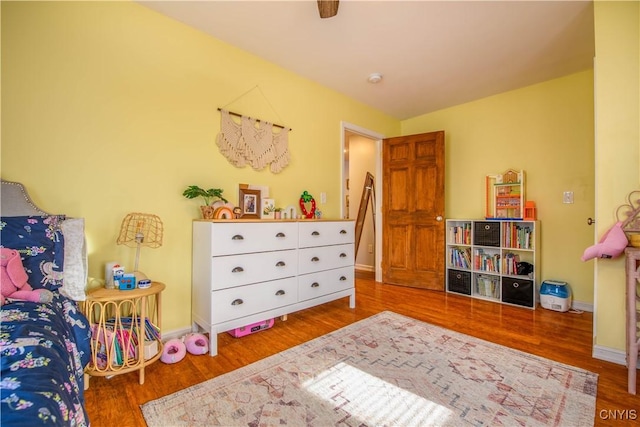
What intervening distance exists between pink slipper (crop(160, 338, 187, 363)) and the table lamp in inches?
20.7

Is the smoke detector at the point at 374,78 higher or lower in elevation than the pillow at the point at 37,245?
higher

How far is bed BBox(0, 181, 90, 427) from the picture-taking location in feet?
2.28

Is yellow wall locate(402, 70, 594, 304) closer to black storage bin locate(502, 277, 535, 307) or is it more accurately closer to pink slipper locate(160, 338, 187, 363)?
black storage bin locate(502, 277, 535, 307)

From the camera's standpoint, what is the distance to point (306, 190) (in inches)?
124

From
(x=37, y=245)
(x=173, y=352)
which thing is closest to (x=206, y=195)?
(x=37, y=245)

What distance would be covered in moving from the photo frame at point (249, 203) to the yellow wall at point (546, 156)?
278cm

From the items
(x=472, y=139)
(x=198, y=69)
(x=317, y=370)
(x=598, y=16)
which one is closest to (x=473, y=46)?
(x=598, y=16)

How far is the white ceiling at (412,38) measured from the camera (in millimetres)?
2061

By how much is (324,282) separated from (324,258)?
23cm

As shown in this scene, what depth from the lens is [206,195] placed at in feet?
7.38

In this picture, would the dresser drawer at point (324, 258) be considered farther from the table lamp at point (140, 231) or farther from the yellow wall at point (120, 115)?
the table lamp at point (140, 231)

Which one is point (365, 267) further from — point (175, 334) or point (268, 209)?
point (175, 334)

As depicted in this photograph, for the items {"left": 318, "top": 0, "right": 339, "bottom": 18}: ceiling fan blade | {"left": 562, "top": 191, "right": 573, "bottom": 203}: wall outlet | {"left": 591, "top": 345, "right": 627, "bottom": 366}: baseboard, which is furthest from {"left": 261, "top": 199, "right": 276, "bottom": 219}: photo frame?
{"left": 562, "top": 191, "right": 573, "bottom": 203}: wall outlet

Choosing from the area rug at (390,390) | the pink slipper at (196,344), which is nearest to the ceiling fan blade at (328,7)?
the area rug at (390,390)
